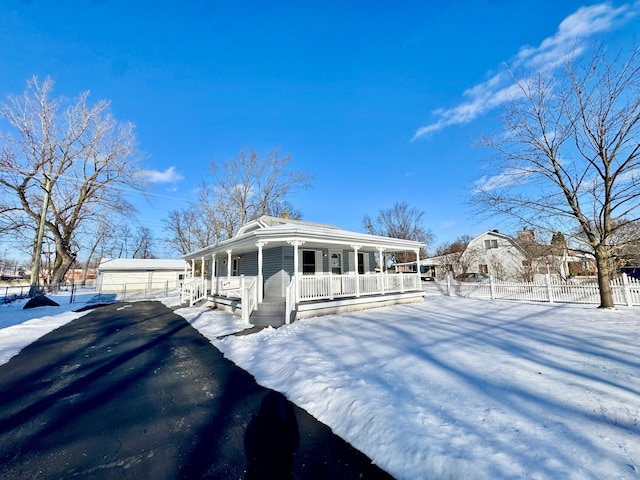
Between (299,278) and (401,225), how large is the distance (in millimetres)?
28215

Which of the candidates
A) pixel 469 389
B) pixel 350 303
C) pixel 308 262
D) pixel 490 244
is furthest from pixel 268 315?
pixel 490 244

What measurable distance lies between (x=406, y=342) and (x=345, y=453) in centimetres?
395

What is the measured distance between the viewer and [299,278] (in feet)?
31.9

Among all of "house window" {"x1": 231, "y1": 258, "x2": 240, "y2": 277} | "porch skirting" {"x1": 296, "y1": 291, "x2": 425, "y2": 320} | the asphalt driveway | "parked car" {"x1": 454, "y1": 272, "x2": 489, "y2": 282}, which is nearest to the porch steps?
"porch skirting" {"x1": 296, "y1": 291, "x2": 425, "y2": 320}

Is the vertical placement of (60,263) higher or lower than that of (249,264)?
higher

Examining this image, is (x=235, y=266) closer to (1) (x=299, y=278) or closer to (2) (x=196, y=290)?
(2) (x=196, y=290)

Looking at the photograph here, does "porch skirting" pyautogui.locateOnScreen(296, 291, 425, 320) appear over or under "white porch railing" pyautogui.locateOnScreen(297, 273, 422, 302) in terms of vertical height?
under

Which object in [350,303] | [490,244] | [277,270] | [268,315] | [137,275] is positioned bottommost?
[268,315]

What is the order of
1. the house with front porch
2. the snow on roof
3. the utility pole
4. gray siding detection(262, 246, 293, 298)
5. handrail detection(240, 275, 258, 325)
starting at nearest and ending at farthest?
1. handrail detection(240, 275, 258, 325)
2. the house with front porch
3. gray siding detection(262, 246, 293, 298)
4. the utility pole
5. the snow on roof

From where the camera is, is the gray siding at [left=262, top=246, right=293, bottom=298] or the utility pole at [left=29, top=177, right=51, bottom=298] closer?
the gray siding at [left=262, top=246, right=293, bottom=298]

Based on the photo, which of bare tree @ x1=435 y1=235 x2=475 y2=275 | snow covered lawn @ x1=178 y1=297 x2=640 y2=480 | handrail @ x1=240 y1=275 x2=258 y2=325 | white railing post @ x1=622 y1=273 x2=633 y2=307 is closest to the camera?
snow covered lawn @ x1=178 y1=297 x2=640 y2=480

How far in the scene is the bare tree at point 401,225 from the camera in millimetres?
35281

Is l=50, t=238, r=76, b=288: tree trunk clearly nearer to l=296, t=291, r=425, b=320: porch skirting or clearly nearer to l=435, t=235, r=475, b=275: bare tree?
l=296, t=291, r=425, b=320: porch skirting

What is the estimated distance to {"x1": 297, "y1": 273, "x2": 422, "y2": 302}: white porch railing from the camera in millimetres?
9914
